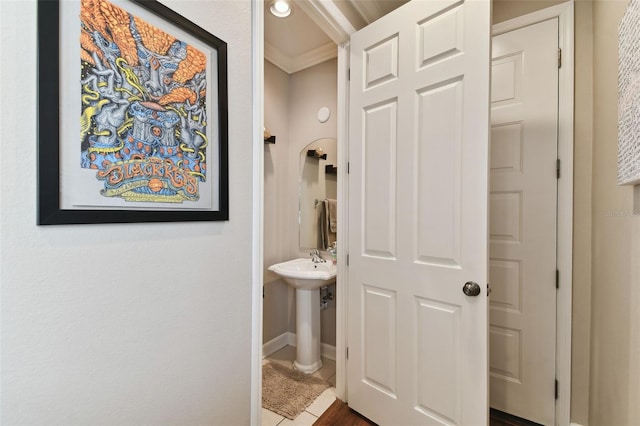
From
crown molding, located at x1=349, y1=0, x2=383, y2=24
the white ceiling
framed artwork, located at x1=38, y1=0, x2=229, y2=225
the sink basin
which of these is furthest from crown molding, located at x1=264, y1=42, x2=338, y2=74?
the sink basin

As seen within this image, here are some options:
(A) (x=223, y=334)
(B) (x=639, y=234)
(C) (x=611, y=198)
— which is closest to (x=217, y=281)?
(A) (x=223, y=334)

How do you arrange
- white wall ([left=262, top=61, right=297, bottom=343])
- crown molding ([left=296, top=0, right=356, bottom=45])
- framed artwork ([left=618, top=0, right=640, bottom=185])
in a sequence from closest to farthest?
framed artwork ([left=618, top=0, right=640, bottom=185]), crown molding ([left=296, top=0, right=356, bottom=45]), white wall ([left=262, top=61, right=297, bottom=343])

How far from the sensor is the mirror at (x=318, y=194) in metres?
2.42

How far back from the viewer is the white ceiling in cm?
176

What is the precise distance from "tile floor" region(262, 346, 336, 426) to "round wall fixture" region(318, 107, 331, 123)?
209cm

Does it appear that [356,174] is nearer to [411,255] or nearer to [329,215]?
[411,255]

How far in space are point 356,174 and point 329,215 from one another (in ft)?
2.55

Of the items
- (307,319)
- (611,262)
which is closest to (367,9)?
(611,262)

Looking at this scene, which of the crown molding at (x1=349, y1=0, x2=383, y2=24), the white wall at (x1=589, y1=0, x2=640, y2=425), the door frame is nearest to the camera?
the white wall at (x1=589, y1=0, x2=640, y2=425)

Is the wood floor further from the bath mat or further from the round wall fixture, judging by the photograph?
the round wall fixture

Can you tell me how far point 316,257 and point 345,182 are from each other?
36.0 inches

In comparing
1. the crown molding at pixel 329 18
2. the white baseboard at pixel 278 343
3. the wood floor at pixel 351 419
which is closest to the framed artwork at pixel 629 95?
the crown molding at pixel 329 18

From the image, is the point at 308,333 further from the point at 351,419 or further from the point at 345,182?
the point at 345,182

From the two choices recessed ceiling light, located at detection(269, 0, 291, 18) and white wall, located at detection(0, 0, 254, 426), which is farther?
recessed ceiling light, located at detection(269, 0, 291, 18)
